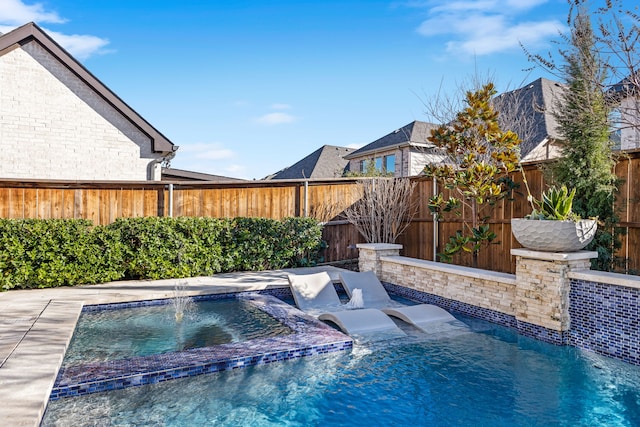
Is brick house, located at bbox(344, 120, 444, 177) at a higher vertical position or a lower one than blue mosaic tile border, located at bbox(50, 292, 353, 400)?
higher

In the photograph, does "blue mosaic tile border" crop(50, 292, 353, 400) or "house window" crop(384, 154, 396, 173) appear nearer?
"blue mosaic tile border" crop(50, 292, 353, 400)

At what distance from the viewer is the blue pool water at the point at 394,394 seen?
3.65 m

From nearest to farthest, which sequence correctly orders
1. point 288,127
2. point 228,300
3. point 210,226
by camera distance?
point 228,300, point 210,226, point 288,127

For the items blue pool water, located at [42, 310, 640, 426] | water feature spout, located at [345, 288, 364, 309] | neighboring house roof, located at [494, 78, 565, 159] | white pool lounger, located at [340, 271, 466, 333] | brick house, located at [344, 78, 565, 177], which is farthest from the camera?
brick house, located at [344, 78, 565, 177]

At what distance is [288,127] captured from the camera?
21.2 meters

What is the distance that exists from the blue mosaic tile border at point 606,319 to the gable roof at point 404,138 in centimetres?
1467

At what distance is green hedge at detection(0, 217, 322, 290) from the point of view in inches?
300

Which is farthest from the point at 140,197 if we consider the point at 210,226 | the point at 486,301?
the point at 486,301

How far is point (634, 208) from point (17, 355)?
26.1 ft

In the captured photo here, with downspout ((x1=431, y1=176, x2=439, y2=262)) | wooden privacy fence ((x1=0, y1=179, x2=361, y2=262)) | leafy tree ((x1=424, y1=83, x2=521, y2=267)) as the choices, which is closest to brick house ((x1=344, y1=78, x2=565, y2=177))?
downspout ((x1=431, y1=176, x2=439, y2=262))

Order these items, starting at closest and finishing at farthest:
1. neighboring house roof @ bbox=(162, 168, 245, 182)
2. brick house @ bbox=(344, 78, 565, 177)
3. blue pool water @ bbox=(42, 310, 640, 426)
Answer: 1. blue pool water @ bbox=(42, 310, 640, 426)
2. brick house @ bbox=(344, 78, 565, 177)
3. neighboring house roof @ bbox=(162, 168, 245, 182)

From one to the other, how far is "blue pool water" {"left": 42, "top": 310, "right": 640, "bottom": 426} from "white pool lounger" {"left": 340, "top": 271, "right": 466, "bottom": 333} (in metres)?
0.92

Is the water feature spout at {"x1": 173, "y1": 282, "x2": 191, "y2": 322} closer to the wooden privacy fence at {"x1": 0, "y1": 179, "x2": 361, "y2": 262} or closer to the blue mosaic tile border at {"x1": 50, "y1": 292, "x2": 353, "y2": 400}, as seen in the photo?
the blue mosaic tile border at {"x1": 50, "y1": 292, "x2": 353, "y2": 400}

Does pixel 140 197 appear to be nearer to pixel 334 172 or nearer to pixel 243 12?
pixel 243 12
